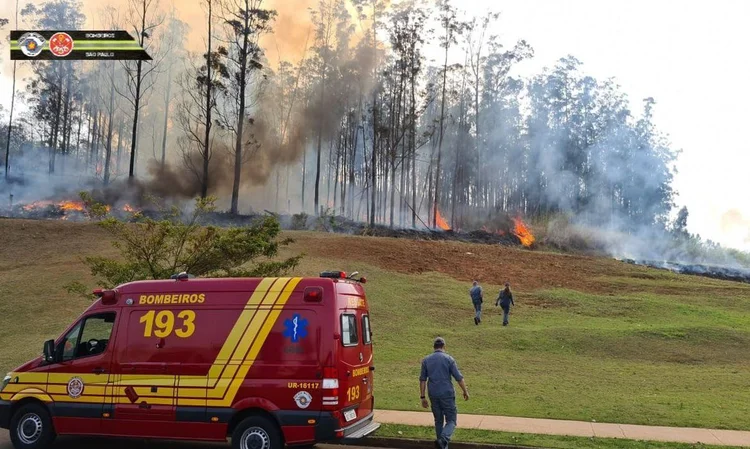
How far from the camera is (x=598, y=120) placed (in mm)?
76562

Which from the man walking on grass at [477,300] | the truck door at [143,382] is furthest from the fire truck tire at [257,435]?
the man walking on grass at [477,300]

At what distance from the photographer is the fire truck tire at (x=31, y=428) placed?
10164mm

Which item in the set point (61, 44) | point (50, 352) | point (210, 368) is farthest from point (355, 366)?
point (61, 44)

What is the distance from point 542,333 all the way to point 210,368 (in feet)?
52.2

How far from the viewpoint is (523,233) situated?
57156 mm

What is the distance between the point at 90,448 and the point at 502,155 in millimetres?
68831

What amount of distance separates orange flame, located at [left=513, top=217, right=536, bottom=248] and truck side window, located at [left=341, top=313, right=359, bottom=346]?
4580cm

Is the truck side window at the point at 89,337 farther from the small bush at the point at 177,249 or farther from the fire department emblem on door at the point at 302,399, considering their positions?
the small bush at the point at 177,249

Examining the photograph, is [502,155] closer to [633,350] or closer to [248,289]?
[633,350]

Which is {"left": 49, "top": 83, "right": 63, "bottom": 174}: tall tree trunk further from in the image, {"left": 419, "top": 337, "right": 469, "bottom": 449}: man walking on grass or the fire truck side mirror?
{"left": 419, "top": 337, "right": 469, "bottom": 449}: man walking on grass

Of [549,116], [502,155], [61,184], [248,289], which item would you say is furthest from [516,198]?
[248,289]

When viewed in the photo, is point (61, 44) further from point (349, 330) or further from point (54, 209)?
point (54, 209)

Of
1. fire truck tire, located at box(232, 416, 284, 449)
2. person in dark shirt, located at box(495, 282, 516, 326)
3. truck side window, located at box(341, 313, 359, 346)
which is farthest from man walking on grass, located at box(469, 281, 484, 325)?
fire truck tire, located at box(232, 416, 284, 449)

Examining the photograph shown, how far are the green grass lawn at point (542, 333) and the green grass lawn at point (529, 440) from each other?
2.00m
